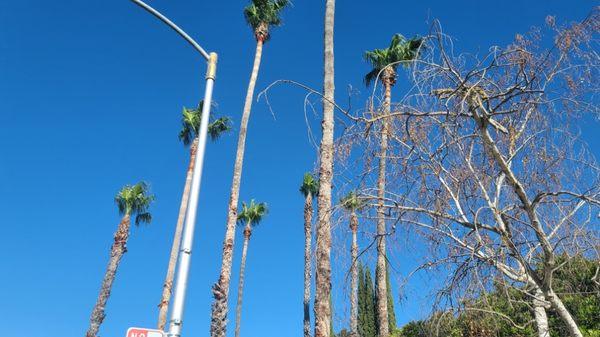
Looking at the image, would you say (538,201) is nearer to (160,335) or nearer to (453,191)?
(453,191)

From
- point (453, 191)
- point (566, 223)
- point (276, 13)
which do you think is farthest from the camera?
point (276, 13)

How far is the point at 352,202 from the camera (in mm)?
6410

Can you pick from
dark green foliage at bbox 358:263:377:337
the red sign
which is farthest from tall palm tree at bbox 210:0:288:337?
dark green foliage at bbox 358:263:377:337

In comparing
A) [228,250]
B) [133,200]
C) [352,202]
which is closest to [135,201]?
[133,200]

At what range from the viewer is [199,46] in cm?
766

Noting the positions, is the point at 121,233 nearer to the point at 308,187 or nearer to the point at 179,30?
the point at 308,187

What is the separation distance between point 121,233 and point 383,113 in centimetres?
2862

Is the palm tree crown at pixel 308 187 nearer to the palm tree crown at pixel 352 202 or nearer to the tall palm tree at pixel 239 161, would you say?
the tall palm tree at pixel 239 161

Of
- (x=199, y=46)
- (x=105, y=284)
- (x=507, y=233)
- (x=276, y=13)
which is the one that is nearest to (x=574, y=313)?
(x=507, y=233)

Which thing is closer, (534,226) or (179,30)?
(534,226)

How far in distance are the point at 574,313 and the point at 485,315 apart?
29.4 feet

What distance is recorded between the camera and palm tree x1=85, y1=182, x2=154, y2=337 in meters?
29.5

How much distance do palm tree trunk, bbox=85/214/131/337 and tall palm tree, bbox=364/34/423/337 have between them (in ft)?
53.5

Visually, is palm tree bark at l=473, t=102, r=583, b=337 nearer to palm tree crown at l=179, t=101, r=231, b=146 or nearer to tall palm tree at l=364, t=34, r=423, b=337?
tall palm tree at l=364, t=34, r=423, b=337
